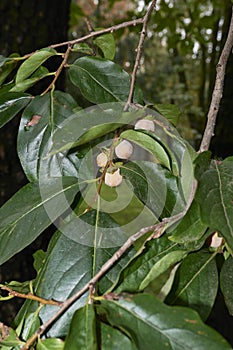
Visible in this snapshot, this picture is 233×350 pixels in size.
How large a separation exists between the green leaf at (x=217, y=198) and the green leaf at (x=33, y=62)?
0.72ft

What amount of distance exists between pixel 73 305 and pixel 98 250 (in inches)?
2.3

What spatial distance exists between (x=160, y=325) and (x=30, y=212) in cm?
19

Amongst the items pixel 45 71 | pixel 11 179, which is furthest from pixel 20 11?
pixel 45 71

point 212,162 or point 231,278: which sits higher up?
point 212,162

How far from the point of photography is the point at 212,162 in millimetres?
417

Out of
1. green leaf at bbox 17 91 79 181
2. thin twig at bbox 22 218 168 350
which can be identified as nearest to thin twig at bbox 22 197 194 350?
thin twig at bbox 22 218 168 350

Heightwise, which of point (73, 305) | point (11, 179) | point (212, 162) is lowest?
point (11, 179)

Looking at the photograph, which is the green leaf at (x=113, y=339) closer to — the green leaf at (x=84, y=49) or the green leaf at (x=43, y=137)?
the green leaf at (x=43, y=137)

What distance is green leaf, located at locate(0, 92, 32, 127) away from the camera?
53cm

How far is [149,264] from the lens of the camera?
43 cm

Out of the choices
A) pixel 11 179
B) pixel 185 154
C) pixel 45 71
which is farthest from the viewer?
pixel 11 179

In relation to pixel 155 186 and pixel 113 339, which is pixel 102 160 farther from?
pixel 113 339

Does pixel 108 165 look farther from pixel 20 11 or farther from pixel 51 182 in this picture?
pixel 20 11

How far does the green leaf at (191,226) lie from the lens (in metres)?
0.39
